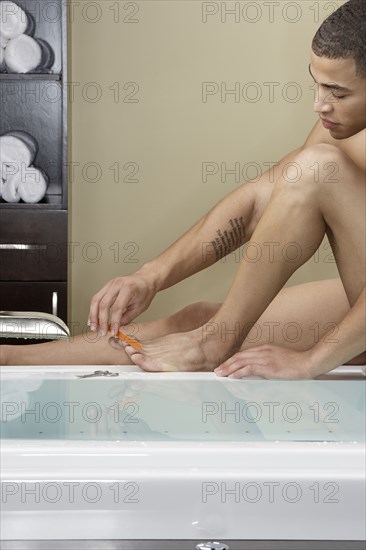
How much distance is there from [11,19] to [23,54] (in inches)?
4.9

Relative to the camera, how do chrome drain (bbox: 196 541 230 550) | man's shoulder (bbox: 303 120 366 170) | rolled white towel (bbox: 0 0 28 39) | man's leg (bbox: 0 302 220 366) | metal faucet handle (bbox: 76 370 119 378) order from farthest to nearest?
rolled white towel (bbox: 0 0 28 39), man's shoulder (bbox: 303 120 366 170), man's leg (bbox: 0 302 220 366), metal faucet handle (bbox: 76 370 119 378), chrome drain (bbox: 196 541 230 550)

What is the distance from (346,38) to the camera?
222cm

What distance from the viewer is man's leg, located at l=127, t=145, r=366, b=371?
181 cm

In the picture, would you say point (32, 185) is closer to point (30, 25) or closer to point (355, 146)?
point (30, 25)

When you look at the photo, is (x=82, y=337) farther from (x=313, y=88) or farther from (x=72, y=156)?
(x=313, y=88)

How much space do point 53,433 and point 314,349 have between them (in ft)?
2.17

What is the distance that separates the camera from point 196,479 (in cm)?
110

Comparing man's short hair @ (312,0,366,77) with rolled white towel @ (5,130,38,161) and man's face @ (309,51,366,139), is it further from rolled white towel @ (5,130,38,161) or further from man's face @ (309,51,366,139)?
rolled white towel @ (5,130,38,161)

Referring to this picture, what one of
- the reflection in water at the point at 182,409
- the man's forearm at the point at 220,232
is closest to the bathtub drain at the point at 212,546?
the reflection in water at the point at 182,409

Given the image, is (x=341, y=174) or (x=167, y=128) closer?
(x=341, y=174)

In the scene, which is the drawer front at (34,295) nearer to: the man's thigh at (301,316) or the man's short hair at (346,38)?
the man's thigh at (301,316)

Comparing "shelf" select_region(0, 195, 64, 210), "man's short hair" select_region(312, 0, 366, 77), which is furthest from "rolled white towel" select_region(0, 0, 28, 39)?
"man's short hair" select_region(312, 0, 366, 77)

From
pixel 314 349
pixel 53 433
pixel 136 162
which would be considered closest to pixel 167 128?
pixel 136 162

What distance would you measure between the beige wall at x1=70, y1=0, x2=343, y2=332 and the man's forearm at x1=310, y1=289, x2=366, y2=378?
182cm
